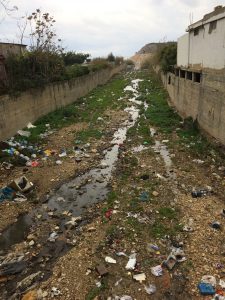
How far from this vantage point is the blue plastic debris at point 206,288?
3902 mm

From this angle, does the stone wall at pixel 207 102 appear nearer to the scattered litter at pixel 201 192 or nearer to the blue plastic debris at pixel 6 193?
the scattered litter at pixel 201 192

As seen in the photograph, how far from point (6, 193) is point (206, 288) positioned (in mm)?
4616

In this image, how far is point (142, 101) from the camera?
17.8 meters

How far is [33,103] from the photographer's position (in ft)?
39.8

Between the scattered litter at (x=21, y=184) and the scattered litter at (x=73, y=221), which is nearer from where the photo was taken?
the scattered litter at (x=73, y=221)

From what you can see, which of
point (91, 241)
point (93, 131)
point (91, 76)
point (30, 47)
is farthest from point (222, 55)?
point (91, 76)

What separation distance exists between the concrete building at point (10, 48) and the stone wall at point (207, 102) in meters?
7.30

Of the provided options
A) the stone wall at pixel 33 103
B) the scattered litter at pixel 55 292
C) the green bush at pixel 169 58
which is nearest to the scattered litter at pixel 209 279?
the scattered litter at pixel 55 292

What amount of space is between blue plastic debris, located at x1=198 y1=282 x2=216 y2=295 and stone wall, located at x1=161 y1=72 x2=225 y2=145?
483 cm

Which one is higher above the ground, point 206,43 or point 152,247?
point 206,43

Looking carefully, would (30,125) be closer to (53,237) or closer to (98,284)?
(53,237)

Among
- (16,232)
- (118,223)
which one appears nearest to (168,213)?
(118,223)

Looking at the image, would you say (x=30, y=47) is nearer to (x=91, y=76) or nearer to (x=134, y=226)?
(x=91, y=76)

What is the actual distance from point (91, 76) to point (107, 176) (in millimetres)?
16492
